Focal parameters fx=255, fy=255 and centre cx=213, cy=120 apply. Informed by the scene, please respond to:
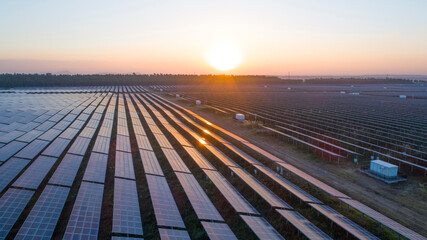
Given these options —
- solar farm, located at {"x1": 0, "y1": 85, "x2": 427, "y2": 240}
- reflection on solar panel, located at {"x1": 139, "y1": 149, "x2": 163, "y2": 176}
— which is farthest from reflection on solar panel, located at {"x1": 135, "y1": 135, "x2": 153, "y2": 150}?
reflection on solar panel, located at {"x1": 139, "y1": 149, "x2": 163, "y2": 176}

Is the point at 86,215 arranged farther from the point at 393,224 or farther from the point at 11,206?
the point at 393,224

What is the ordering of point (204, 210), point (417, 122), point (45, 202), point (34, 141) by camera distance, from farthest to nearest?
point (417, 122) < point (34, 141) < point (204, 210) < point (45, 202)

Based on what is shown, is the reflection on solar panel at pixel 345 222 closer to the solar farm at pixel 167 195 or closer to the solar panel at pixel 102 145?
the solar farm at pixel 167 195

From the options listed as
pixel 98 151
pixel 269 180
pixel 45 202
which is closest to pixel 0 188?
pixel 45 202

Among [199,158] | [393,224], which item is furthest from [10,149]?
[393,224]

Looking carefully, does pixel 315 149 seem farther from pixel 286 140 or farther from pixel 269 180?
pixel 269 180

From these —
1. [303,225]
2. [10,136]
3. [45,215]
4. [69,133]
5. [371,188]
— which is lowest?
[371,188]
